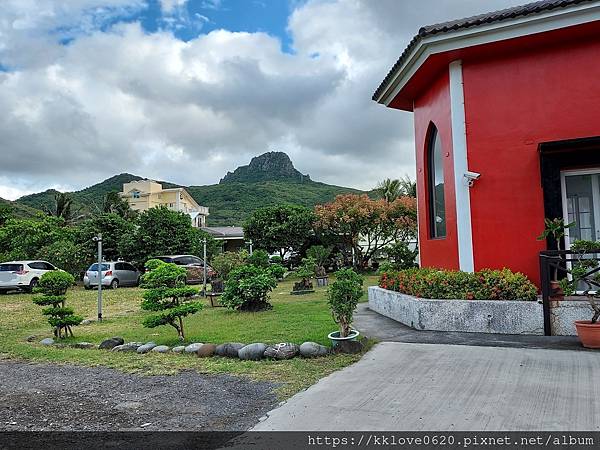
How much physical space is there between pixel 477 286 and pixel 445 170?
9.53 feet

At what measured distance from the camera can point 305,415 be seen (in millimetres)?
4277

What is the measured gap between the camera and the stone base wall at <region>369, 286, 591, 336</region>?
285 inches

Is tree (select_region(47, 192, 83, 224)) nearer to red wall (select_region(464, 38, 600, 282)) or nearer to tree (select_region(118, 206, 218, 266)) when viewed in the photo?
tree (select_region(118, 206, 218, 266))

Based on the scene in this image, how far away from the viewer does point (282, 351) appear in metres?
6.74

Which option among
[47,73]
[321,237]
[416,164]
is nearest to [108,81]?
[47,73]

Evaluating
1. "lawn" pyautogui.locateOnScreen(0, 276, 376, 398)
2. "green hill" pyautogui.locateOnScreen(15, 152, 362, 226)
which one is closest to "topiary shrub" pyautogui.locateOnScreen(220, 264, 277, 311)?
"lawn" pyautogui.locateOnScreen(0, 276, 376, 398)

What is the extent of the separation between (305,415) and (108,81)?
14.4 m

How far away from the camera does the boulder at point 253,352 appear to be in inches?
268

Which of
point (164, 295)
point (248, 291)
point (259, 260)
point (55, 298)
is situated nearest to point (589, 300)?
point (164, 295)

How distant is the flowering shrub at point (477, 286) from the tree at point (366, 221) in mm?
17891

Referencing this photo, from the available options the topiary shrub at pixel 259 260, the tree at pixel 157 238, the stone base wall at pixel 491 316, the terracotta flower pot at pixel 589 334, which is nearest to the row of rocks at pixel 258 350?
the stone base wall at pixel 491 316

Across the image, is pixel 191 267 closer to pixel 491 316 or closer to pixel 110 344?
pixel 110 344

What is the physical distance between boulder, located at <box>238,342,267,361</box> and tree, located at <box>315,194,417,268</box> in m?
19.8

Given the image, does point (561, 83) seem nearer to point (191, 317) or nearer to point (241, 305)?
point (241, 305)
